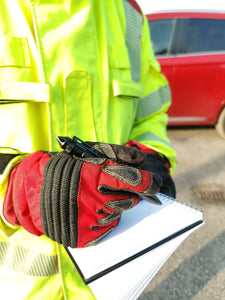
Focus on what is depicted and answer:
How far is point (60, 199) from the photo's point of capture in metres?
0.64

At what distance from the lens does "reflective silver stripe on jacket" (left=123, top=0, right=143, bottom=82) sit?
1.00 metres

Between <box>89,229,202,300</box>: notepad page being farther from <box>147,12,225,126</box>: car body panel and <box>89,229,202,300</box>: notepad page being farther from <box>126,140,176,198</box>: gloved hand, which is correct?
<box>147,12,225,126</box>: car body panel

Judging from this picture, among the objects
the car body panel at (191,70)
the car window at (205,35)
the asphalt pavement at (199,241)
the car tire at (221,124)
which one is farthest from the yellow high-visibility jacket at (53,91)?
the car tire at (221,124)

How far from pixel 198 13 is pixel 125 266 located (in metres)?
3.67

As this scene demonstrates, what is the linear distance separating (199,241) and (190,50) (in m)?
2.60

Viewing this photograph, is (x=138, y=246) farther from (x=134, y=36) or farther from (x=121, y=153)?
(x=134, y=36)

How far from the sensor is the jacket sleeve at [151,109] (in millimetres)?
1092

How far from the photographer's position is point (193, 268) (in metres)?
1.98

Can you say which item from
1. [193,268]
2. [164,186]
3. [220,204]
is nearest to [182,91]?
[220,204]

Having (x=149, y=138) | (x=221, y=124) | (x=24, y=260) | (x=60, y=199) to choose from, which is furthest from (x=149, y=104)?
(x=221, y=124)

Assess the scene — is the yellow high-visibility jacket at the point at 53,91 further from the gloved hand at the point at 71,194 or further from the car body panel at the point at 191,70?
the car body panel at the point at 191,70

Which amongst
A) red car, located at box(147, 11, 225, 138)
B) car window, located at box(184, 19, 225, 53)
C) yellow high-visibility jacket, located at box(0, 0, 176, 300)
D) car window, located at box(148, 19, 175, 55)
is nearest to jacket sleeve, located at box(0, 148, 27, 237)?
yellow high-visibility jacket, located at box(0, 0, 176, 300)

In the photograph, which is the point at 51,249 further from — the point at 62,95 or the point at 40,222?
the point at 62,95

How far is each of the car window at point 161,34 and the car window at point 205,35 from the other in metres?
0.25
